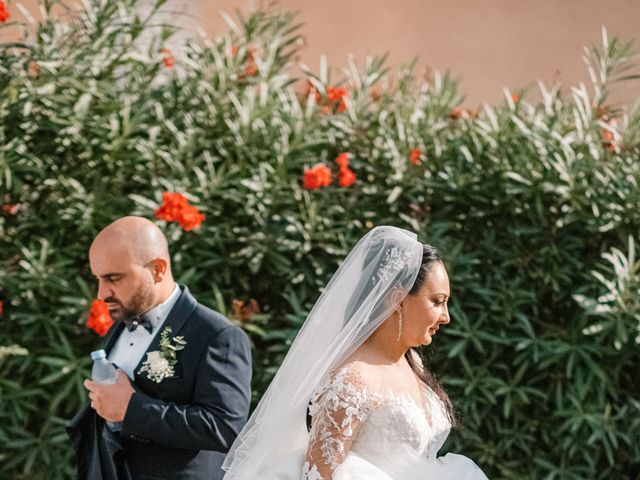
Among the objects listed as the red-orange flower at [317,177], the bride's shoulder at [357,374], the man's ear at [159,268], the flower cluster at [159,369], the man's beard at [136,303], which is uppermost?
the red-orange flower at [317,177]

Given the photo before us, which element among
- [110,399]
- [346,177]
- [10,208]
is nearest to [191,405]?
[110,399]

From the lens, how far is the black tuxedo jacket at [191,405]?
11.6ft

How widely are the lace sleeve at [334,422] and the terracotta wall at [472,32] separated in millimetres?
4614

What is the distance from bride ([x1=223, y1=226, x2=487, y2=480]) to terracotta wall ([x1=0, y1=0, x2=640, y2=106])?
428 centimetres

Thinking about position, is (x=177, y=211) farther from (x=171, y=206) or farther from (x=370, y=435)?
(x=370, y=435)

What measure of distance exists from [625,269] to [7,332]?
3.31 meters

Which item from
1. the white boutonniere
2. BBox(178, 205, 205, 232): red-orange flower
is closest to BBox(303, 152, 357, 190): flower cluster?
BBox(178, 205, 205, 232): red-orange flower

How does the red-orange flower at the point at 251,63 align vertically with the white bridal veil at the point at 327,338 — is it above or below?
above

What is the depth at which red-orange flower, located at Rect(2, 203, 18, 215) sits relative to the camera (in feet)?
19.5

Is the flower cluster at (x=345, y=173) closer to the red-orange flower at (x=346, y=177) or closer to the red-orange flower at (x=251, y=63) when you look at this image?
the red-orange flower at (x=346, y=177)

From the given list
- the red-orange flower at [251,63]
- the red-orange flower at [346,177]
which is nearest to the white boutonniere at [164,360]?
the red-orange flower at [346,177]

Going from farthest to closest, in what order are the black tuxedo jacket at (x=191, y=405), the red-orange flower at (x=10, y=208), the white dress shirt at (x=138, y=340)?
the red-orange flower at (x=10, y=208)
the white dress shirt at (x=138, y=340)
the black tuxedo jacket at (x=191, y=405)

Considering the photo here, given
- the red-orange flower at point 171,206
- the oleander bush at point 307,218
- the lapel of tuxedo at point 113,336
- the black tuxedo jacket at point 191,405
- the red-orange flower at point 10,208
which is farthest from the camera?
the red-orange flower at point 10,208

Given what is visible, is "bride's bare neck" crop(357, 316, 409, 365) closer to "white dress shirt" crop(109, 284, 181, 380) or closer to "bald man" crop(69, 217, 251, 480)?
"bald man" crop(69, 217, 251, 480)
